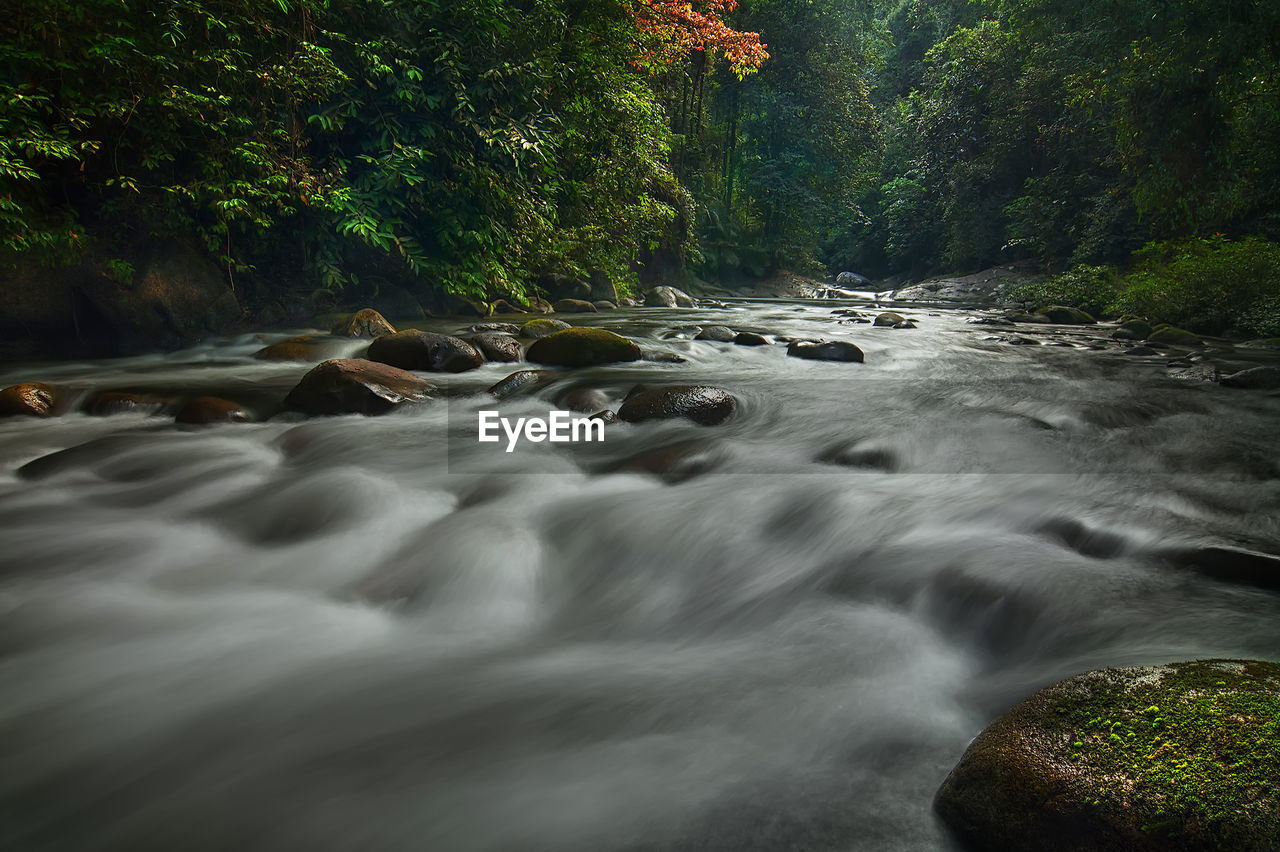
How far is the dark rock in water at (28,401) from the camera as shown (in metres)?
4.60

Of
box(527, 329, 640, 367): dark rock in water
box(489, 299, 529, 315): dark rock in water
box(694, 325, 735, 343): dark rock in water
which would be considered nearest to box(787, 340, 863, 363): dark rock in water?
box(694, 325, 735, 343): dark rock in water

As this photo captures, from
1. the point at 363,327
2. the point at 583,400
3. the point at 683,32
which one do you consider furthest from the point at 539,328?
the point at 683,32

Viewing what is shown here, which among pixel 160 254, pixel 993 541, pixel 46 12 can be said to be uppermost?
pixel 46 12

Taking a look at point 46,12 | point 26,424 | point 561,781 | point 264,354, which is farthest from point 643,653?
point 46,12

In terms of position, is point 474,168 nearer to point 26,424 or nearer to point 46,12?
point 46,12

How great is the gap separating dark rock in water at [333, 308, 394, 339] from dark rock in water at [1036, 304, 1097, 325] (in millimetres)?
10859

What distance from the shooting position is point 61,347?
6.77 meters

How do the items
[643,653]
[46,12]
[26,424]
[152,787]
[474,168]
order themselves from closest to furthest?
[152,787]
[643,653]
[26,424]
[46,12]
[474,168]

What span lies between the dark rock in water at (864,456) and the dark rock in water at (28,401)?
501 cm

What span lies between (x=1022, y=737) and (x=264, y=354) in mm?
7096

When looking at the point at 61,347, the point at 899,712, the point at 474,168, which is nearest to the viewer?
the point at 899,712

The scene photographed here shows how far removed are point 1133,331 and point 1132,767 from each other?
1046 cm

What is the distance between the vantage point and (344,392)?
4.71m

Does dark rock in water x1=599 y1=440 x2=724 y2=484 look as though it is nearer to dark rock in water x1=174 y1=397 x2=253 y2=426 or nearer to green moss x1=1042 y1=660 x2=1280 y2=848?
green moss x1=1042 y1=660 x2=1280 y2=848
